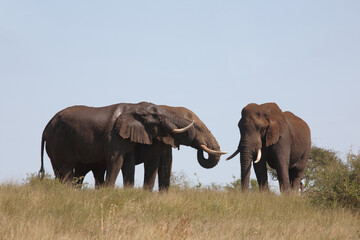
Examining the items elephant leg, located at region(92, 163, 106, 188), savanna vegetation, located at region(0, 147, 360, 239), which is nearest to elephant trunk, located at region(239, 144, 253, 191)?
savanna vegetation, located at region(0, 147, 360, 239)

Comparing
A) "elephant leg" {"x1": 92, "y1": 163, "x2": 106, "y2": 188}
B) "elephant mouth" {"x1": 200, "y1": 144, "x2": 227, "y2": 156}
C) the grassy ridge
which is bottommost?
the grassy ridge

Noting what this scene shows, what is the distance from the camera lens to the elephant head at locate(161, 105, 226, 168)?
15.0 metres

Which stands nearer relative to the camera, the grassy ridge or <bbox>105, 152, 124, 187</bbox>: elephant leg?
the grassy ridge

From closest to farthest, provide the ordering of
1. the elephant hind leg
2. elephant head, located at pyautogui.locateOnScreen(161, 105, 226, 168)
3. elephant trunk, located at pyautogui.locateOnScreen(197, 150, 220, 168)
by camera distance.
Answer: elephant head, located at pyautogui.locateOnScreen(161, 105, 226, 168), the elephant hind leg, elephant trunk, located at pyautogui.locateOnScreen(197, 150, 220, 168)

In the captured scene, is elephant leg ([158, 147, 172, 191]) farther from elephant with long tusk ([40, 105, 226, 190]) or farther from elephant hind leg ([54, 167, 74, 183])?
elephant hind leg ([54, 167, 74, 183])

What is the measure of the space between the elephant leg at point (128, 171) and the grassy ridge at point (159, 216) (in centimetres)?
146

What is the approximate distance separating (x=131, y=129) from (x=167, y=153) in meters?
1.45

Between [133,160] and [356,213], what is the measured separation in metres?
5.58

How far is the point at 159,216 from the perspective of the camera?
35.2ft

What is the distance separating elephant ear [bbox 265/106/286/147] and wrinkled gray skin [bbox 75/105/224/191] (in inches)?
86.3

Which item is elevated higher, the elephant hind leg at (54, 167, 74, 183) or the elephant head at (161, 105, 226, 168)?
the elephant head at (161, 105, 226, 168)

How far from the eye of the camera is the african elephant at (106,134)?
14445 millimetres

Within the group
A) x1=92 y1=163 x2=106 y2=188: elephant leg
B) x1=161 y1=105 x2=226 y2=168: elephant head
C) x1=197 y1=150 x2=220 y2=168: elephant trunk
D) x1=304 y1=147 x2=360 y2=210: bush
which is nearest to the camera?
x1=304 y1=147 x2=360 y2=210: bush

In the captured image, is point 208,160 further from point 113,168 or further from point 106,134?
point 106,134
